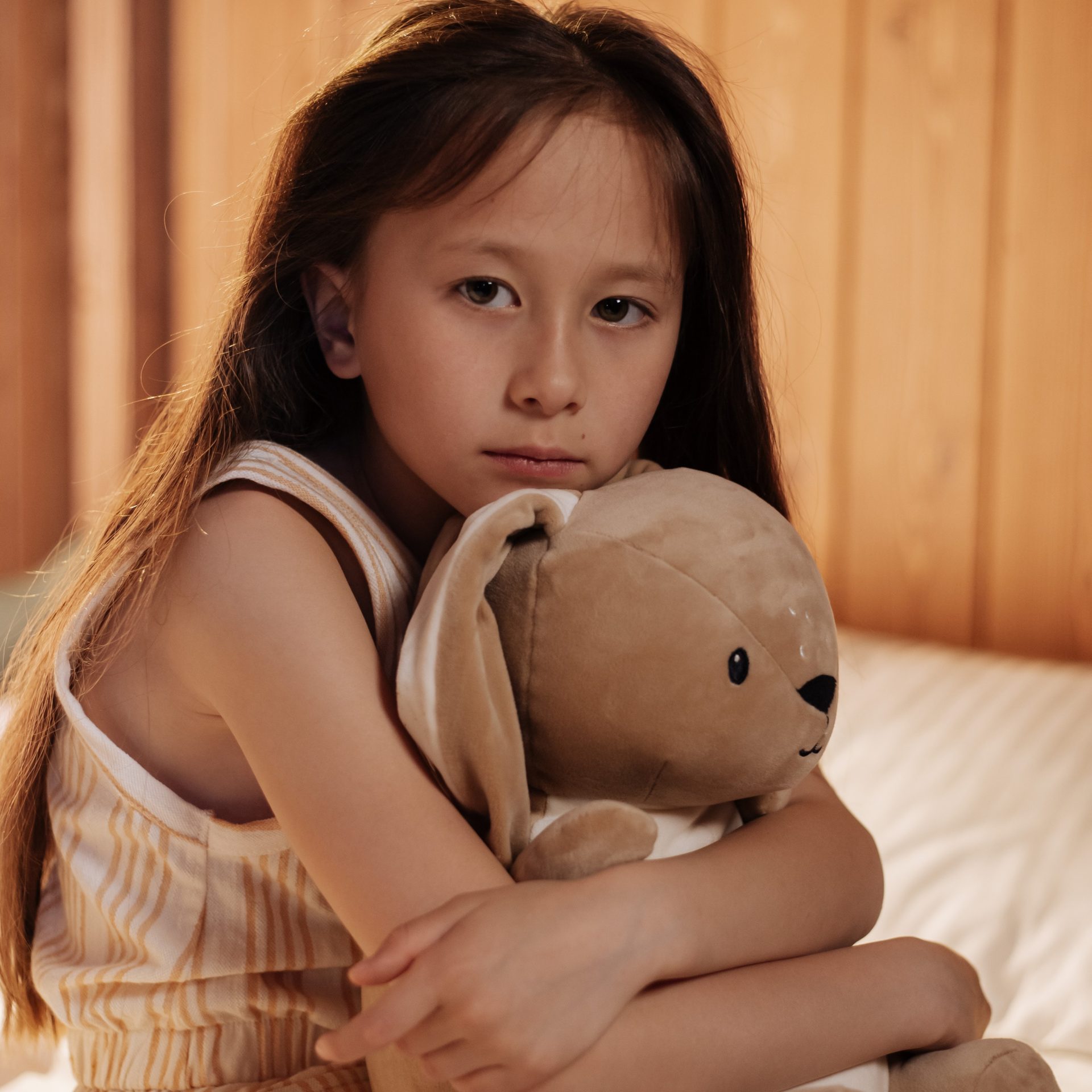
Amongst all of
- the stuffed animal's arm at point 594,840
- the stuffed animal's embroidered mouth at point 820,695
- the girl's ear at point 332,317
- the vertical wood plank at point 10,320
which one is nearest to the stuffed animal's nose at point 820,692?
the stuffed animal's embroidered mouth at point 820,695

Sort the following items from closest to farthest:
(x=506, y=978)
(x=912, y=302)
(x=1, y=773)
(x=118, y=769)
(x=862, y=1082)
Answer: (x=506, y=978) < (x=862, y=1082) < (x=118, y=769) < (x=1, y=773) < (x=912, y=302)

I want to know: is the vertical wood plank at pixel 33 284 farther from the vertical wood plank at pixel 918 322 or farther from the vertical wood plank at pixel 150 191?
the vertical wood plank at pixel 918 322

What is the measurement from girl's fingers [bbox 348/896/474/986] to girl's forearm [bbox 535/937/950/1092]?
0.09 metres

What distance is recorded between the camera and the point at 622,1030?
567 mm

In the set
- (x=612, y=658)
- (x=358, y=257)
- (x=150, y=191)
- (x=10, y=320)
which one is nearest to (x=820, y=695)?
(x=612, y=658)

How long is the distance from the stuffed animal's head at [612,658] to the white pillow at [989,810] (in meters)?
0.50

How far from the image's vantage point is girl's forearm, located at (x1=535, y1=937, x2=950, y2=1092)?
0.57 metres

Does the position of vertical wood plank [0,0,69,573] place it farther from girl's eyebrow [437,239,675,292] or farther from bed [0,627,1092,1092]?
girl's eyebrow [437,239,675,292]

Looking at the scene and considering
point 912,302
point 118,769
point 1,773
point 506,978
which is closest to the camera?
point 506,978

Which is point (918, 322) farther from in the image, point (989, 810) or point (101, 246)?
point (101, 246)

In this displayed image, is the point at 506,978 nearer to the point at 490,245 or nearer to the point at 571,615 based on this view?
the point at 571,615

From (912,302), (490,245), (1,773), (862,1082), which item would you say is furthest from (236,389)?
(912,302)

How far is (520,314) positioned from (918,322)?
141cm

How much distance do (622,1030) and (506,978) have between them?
9cm
